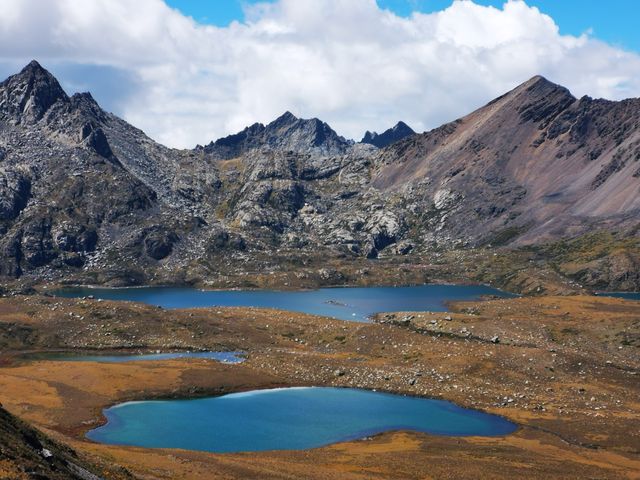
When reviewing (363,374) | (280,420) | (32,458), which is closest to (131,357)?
(363,374)

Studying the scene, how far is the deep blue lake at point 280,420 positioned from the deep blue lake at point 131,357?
3370 cm

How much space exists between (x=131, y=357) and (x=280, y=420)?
61.5 metres

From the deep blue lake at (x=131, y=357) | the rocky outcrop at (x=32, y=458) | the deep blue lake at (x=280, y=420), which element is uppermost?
the rocky outcrop at (x=32, y=458)

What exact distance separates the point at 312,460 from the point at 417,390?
46101 mm

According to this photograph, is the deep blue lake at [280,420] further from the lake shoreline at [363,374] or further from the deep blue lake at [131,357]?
the deep blue lake at [131,357]

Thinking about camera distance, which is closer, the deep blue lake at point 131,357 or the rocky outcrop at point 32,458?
the rocky outcrop at point 32,458

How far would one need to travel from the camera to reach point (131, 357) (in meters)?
154

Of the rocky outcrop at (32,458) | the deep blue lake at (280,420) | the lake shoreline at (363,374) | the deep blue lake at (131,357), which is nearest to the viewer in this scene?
the rocky outcrop at (32,458)

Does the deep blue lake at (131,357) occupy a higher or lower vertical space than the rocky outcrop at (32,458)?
lower

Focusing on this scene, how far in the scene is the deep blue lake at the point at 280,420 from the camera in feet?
308

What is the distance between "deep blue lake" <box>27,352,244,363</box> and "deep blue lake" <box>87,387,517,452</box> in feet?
111

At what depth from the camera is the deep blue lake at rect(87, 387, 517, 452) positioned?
308 feet

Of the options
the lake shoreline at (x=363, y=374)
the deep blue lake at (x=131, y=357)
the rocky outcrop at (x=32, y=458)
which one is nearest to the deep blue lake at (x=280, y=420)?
the lake shoreline at (x=363, y=374)

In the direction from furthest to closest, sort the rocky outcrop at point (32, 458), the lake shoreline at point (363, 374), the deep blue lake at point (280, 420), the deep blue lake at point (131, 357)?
the deep blue lake at point (131, 357)
the deep blue lake at point (280, 420)
the lake shoreline at point (363, 374)
the rocky outcrop at point (32, 458)
